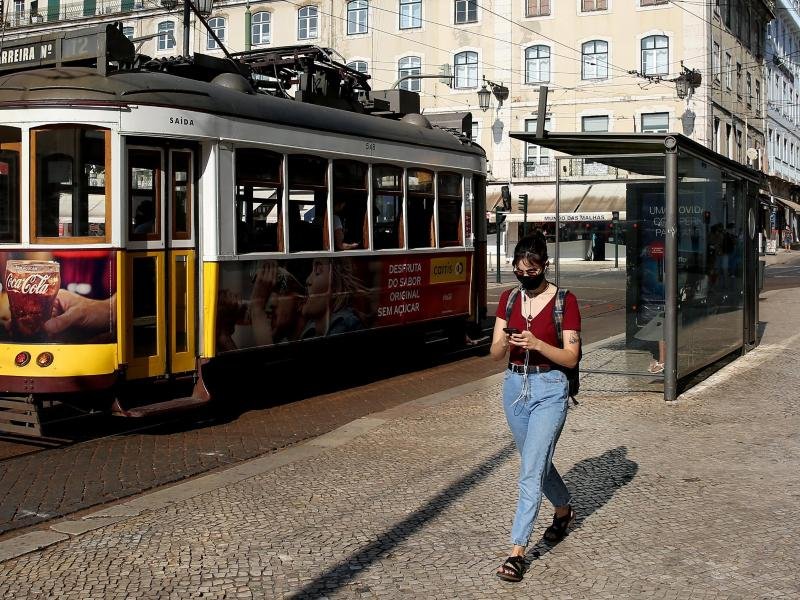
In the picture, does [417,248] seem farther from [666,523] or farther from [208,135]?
[666,523]

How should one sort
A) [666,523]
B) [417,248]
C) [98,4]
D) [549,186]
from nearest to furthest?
[666,523] → [417,248] → [549,186] → [98,4]

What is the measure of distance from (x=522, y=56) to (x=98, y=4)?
21909mm

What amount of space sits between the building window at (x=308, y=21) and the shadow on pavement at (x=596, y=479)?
145ft

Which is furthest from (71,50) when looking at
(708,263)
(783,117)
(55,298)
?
(783,117)

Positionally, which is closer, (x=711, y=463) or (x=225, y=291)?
(x=711, y=463)

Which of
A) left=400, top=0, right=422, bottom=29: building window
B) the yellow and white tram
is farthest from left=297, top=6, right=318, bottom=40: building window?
the yellow and white tram

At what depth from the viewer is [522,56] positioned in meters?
47.5

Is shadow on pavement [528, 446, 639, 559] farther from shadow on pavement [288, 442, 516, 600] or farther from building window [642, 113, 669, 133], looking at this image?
building window [642, 113, 669, 133]

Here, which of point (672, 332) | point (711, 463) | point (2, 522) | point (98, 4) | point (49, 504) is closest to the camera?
point (2, 522)

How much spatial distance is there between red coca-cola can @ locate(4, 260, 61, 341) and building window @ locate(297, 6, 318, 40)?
141ft

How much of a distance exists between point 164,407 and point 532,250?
15.1 ft

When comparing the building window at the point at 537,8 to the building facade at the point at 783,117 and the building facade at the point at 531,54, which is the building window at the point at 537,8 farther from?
the building facade at the point at 783,117

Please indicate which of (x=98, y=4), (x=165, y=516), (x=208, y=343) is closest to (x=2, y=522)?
(x=165, y=516)

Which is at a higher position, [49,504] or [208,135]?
[208,135]
